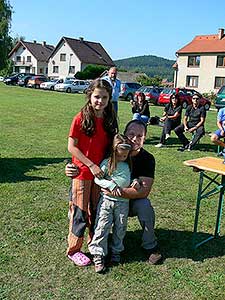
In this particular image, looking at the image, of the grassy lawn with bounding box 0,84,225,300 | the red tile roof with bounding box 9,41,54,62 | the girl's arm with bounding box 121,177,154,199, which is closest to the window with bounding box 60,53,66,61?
the red tile roof with bounding box 9,41,54,62

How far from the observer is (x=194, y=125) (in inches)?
370

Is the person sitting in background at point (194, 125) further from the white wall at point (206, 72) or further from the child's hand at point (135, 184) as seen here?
the white wall at point (206, 72)

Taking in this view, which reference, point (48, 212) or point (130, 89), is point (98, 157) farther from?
point (130, 89)

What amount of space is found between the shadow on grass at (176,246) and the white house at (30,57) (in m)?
69.0

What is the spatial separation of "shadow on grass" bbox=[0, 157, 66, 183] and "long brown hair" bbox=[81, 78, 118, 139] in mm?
2724

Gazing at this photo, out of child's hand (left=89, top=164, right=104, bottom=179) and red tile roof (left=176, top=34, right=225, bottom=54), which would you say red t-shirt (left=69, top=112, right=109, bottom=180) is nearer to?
child's hand (left=89, top=164, right=104, bottom=179)

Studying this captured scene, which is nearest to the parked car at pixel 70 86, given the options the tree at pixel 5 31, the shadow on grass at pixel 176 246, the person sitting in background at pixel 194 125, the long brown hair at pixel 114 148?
the tree at pixel 5 31

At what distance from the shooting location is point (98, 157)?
3.40m

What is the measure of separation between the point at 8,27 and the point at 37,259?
164 feet

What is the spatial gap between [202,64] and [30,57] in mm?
36828

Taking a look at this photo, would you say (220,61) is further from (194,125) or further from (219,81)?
(194,125)

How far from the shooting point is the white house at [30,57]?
70625 millimetres

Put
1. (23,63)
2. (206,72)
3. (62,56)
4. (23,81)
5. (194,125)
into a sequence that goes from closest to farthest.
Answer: (194,125) → (23,81) → (206,72) → (62,56) → (23,63)

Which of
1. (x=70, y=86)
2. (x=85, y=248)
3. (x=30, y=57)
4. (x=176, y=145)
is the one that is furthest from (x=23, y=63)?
(x=85, y=248)
